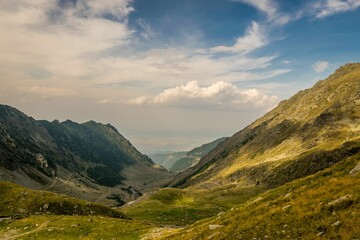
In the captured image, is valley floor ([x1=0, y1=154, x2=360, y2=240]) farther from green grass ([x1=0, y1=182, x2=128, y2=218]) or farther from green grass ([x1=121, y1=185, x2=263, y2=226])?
green grass ([x1=121, y1=185, x2=263, y2=226])

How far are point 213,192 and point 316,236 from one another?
6706 inches

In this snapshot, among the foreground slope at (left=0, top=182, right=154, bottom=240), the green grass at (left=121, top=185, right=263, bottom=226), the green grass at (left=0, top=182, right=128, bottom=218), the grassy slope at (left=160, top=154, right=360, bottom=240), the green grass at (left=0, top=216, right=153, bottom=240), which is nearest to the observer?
the grassy slope at (left=160, top=154, right=360, bottom=240)

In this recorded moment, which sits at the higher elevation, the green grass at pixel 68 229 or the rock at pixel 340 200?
the rock at pixel 340 200

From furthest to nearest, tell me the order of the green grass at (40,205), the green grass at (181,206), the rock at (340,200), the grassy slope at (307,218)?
the green grass at (181,206) < the green grass at (40,205) < the rock at (340,200) < the grassy slope at (307,218)

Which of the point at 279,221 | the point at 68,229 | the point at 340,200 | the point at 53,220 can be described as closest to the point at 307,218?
the point at 279,221

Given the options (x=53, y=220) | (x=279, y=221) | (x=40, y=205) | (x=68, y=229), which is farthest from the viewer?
(x=40, y=205)

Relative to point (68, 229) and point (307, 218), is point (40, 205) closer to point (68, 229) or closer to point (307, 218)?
point (68, 229)


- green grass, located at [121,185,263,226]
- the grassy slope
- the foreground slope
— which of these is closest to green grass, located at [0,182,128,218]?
the foreground slope

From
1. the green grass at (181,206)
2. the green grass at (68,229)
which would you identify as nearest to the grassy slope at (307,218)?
the green grass at (68,229)

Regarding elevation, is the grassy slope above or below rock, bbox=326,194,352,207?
below

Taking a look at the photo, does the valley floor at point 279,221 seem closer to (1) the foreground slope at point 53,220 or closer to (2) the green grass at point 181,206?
(1) the foreground slope at point 53,220

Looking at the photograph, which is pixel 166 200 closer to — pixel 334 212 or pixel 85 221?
pixel 85 221

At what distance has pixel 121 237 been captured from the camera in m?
62.2

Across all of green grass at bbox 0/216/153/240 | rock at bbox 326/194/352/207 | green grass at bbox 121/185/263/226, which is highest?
rock at bbox 326/194/352/207
